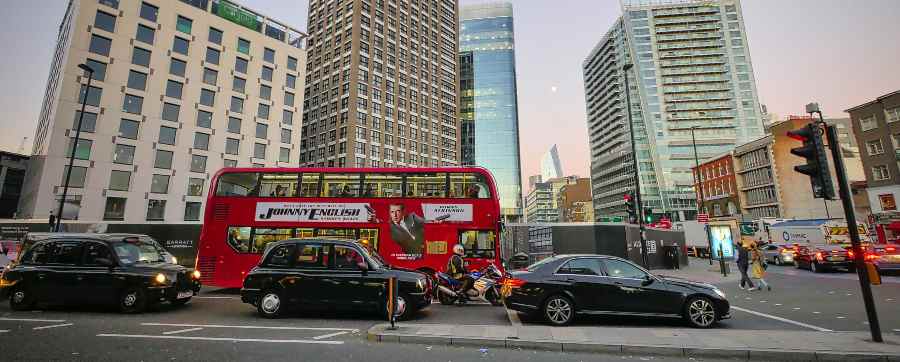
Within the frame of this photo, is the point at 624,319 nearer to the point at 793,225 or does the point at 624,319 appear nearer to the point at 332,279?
the point at 332,279

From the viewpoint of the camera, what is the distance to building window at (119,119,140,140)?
3669 cm

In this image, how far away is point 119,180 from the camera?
36.1 meters

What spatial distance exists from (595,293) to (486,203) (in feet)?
17.1

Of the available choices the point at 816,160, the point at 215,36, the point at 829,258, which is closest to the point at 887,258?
the point at 829,258

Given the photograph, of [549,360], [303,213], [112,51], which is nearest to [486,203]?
[303,213]

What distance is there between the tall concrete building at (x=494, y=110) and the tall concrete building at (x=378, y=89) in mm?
27769

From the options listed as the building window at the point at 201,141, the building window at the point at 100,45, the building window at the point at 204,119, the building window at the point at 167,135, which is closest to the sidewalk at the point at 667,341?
the building window at the point at 201,141

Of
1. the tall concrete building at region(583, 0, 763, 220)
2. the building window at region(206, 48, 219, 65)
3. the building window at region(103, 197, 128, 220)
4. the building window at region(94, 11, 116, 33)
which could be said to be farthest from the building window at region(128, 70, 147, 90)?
the tall concrete building at region(583, 0, 763, 220)

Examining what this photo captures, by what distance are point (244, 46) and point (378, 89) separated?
22065mm

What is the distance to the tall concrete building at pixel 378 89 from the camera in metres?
60.2

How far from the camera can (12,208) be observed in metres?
49.9

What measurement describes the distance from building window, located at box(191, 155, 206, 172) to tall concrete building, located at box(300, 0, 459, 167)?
1888cm

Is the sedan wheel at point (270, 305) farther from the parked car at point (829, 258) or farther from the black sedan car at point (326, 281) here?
the parked car at point (829, 258)

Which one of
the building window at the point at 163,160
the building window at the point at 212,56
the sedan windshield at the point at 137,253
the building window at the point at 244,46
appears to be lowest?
the sedan windshield at the point at 137,253
